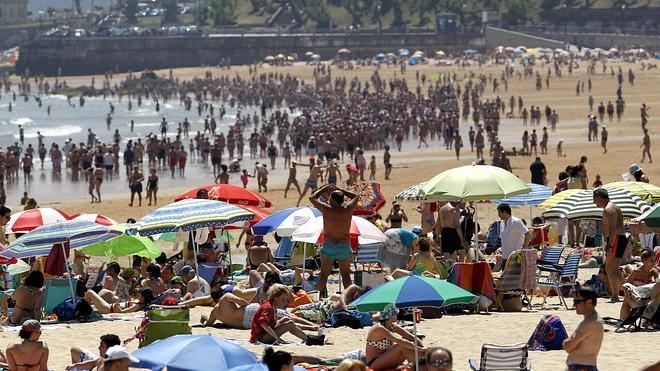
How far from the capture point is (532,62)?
83125 mm

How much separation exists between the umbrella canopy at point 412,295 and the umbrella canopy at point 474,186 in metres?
4.14

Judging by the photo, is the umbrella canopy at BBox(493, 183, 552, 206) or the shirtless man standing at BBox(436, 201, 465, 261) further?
the umbrella canopy at BBox(493, 183, 552, 206)

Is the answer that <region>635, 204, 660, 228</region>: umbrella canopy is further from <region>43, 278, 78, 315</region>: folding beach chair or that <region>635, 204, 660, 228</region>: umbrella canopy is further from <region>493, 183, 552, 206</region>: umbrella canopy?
<region>43, 278, 78, 315</region>: folding beach chair

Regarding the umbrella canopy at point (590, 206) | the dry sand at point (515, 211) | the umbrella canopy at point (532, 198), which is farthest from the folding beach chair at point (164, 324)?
the umbrella canopy at point (532, 198)

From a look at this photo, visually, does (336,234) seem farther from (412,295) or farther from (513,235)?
(412,295)

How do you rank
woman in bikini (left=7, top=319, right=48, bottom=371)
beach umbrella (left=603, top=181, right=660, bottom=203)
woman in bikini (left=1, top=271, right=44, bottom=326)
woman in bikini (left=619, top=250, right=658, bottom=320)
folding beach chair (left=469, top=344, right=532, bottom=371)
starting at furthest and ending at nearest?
beach umbrella (left=603, top=181, right=660, bottom=203) → woman in bikini (left=1, top=271, right=44, bottom=326) → woman in bikini (left=619, top=250, right=658, bottom=320) → woman in bikini (left=7, top=319, right=48, bottom=371) → folding beach chair (left=469, top=344, right=532, bottom=371)

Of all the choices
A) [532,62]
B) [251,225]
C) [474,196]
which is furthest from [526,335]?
[532,62]

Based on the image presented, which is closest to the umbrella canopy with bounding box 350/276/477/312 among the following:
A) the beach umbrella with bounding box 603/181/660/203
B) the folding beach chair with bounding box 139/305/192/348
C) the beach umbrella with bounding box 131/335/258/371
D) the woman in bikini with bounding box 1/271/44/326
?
the beach umbrella with bounding box 131/335/258/371

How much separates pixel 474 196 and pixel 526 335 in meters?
2.62

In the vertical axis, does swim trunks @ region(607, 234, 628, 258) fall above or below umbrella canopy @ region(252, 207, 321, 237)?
above

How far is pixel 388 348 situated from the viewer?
9.92m

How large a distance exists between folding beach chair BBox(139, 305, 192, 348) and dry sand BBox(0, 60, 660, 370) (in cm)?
54

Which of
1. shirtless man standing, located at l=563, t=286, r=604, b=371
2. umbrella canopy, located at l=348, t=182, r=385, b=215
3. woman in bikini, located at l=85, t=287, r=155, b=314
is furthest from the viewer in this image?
umbrella canopy, located at l=348, t=182, r=385, b=215

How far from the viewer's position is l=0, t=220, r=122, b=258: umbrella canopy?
13.3m
